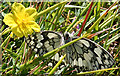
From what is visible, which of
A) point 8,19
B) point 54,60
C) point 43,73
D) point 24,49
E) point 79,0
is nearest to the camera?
point 8,19

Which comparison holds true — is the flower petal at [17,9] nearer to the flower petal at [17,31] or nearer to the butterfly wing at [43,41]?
the flower petal at [17,31]

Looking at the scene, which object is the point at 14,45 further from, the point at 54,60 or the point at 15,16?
the point at 15,16

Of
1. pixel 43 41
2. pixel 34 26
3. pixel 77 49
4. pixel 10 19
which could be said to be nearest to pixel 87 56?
pixel 77 49

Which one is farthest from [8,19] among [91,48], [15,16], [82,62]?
[82,62]

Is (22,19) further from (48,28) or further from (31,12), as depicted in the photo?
(48,28)

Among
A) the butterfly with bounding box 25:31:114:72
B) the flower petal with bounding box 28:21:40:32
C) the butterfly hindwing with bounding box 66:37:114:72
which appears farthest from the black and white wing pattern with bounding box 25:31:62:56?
the flower petal with bounding box 28:21:40:32

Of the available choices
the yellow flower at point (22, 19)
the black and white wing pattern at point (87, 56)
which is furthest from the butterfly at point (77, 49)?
the yellow flower at point (22, 19)

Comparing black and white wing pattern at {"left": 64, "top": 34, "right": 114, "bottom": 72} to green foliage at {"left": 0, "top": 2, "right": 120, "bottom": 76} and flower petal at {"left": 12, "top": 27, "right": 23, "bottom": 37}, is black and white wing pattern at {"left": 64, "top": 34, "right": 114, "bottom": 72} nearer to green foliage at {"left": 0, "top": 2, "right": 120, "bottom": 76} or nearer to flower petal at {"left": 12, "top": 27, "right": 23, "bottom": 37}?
green foliage at {"left": 0, "top": 2, "right": 120, "bottom": 76}
